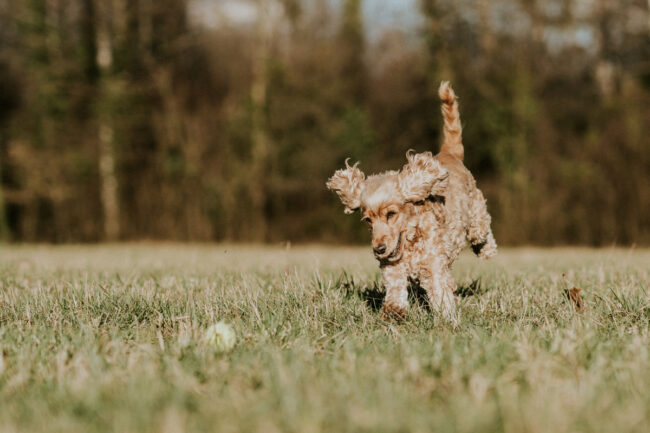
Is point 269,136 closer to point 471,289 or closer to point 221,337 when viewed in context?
point 471,289

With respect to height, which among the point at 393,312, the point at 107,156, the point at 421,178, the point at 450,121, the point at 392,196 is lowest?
the point at 393,312

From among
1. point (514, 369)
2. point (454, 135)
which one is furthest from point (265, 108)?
point (514, 369)

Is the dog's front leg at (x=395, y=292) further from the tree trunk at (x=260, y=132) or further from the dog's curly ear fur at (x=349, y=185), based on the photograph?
the tree trunk at (x=260, y=132)

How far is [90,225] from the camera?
1903 centimetres

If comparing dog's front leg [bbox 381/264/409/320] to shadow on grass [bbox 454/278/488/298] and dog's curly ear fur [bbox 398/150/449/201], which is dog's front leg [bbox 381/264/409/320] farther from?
shadow on grass [bbox 454/278/488/298]

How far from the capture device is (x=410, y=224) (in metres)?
4.41

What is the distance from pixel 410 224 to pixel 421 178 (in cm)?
33

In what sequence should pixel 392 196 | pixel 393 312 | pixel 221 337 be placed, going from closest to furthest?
pixel 221 337
pixel 393 312
pixel 392 196

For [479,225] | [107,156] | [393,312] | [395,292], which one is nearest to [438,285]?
[395,292]

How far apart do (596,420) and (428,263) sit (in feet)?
7.65

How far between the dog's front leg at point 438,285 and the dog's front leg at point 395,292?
0.59ft

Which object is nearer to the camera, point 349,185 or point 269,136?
point 349,185

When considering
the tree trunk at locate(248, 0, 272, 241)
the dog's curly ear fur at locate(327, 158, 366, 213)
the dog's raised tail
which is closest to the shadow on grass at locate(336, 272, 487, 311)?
the dog's curly ear fur at locate(327, 158, 366, 213)

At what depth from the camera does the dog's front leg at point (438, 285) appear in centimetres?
422
